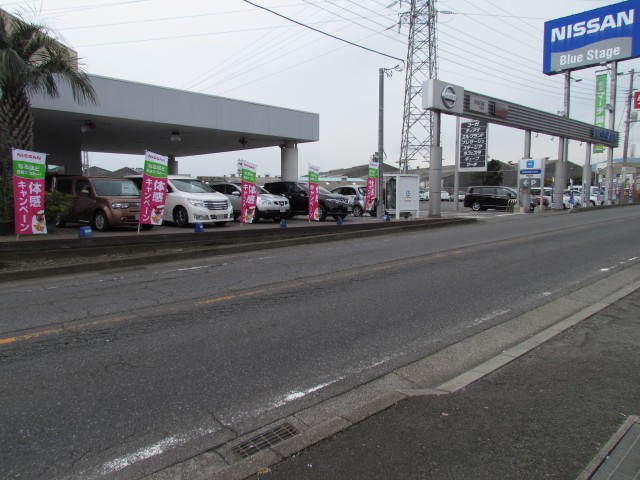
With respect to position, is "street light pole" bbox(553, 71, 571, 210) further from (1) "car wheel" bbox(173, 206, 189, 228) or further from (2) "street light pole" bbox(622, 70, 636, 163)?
(1) "car wheel" bbox(173, 206, 189, 228)

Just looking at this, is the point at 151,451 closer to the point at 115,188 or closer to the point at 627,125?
the point at 115,188

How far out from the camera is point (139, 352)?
4.66m

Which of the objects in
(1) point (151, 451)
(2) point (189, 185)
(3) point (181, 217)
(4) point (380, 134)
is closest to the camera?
(1) point (151, 451)

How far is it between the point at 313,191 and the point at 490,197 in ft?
60.6

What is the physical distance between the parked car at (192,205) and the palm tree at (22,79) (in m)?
4.15

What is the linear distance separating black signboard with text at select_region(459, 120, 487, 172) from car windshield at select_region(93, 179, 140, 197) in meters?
25.5

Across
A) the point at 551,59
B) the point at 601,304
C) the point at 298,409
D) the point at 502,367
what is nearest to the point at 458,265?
the point at 601,304

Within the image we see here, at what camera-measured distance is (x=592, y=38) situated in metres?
34.8

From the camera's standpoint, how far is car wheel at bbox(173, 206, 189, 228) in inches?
606

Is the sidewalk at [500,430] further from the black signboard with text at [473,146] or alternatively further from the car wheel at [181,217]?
the black signboard with text at [473,146]

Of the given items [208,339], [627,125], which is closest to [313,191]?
[208,339]

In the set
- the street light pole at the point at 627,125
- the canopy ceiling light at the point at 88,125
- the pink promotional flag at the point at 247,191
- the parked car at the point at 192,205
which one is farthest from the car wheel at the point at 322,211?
the street light pole at the point at 627,125

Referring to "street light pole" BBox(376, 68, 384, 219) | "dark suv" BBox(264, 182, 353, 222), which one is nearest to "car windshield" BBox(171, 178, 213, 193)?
"dark suv" BBox(264, 182, 353, 222)

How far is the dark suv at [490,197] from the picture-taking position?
104ft
